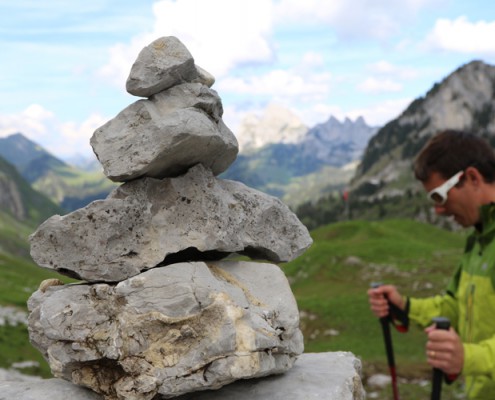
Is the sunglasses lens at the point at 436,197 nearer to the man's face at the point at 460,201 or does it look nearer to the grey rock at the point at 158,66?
the man's face at the point at 460,201

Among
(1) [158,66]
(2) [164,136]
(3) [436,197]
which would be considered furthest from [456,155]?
(1) [158,66]

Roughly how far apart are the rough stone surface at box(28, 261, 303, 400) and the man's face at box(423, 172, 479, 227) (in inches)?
127

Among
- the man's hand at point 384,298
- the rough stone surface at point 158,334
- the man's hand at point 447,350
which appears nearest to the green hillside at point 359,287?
the man's hand at point 384,298

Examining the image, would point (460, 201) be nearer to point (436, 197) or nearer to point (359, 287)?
point (436, 197)

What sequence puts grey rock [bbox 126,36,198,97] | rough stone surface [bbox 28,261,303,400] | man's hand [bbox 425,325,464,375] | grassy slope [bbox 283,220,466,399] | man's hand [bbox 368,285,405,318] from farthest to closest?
grassy slope [bbox 283,220,466,399]
man's hand [bbox 368,285,405,318]
grey rock [bbox 126,36,198,97]
rough stone surface [bbox 28,261,303,400]
man's hand [bbox 425,325,464,375]

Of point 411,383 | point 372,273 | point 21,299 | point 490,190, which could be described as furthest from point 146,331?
point 372,273

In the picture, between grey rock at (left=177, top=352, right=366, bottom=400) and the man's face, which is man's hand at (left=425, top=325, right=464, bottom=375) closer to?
grey rock at (left=177, top=352, right=366, bottom=400)

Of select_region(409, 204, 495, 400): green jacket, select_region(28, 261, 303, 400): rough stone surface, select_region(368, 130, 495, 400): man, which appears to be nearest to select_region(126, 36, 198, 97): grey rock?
select_region(28, 261, 303, 400): rough stone surface

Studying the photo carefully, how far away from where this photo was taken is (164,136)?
7605 mm

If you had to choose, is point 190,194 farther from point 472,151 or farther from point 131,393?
point 472,151

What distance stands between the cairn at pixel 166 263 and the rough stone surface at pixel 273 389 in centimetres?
31

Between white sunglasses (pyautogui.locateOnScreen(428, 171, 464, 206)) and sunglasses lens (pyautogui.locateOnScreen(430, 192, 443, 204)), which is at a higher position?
white sunglasses (pyautogui.locateOnScreen(428, 171, 464, 206))

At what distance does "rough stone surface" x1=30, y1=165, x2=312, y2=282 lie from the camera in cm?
763

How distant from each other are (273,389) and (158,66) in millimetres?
5397
